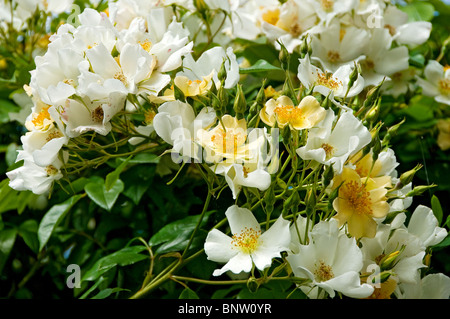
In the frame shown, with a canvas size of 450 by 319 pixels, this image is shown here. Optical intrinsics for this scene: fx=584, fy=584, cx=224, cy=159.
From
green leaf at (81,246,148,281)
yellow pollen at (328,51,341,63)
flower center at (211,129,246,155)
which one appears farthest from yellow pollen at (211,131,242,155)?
yellow pollen at (328,51,341,63)

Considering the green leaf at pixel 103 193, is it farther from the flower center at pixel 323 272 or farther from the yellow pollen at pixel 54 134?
the flower center at pixel 323 272

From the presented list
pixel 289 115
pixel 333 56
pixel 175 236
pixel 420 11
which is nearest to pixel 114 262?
pixel 175 236

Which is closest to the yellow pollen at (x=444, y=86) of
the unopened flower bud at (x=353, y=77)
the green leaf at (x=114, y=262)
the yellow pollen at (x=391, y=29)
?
the yellow pollen at (x=391, y=29)

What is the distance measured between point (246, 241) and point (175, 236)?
0.64 feet

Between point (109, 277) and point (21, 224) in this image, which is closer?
point (109, 277)

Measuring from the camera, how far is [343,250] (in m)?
0.59

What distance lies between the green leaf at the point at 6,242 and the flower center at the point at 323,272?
0.50m

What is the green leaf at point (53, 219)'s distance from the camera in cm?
81

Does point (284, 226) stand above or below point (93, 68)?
below

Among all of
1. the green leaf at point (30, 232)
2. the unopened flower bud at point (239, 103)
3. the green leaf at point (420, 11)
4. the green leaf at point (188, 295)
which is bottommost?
the green leaf at point (30, 232)

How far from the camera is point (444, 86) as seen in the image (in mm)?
930

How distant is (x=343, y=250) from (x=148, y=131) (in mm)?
283
